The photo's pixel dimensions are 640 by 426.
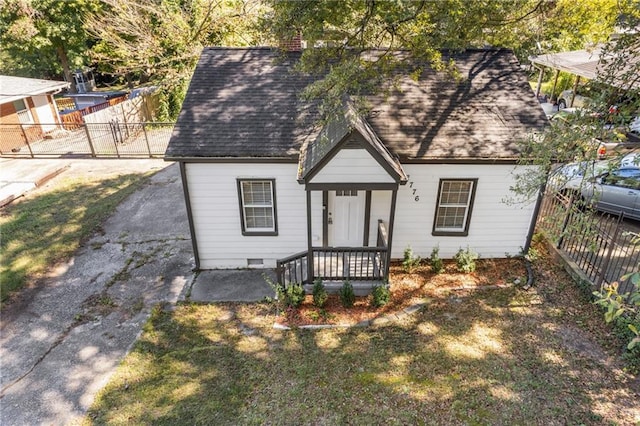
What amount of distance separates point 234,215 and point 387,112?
5.09 m

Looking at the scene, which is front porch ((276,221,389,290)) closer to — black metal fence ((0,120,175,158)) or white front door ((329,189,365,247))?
white front door ((329,189,365,247))

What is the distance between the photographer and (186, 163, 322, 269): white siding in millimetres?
9570

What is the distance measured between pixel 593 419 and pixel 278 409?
5386mm

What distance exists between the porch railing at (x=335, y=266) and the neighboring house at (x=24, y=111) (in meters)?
16.2

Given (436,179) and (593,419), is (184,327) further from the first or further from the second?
(593,419)

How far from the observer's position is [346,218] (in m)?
10.2

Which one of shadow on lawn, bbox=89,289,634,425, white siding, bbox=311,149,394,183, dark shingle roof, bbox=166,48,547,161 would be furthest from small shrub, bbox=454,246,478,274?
white siding, bbox=311,149,394,183

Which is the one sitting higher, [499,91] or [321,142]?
[499,91]

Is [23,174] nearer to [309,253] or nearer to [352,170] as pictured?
[309,253]

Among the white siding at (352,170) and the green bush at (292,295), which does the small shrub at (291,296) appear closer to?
the green bush at (292,295)

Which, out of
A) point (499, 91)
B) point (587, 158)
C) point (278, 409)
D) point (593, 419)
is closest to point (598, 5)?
point (499, 91)

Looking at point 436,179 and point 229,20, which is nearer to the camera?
point 436,179

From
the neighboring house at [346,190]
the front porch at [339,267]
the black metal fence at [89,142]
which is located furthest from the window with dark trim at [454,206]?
the black metal fence at [89,142]

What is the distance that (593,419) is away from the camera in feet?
20.3
